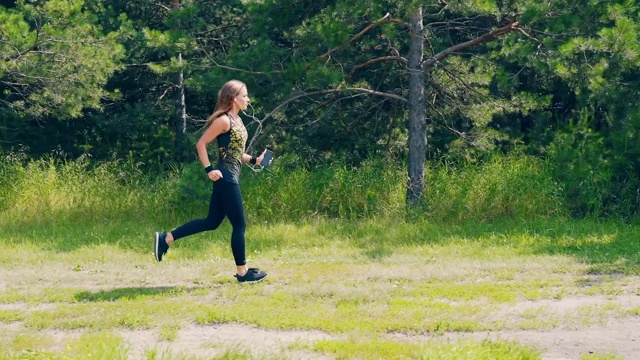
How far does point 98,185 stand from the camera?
13.6 meters

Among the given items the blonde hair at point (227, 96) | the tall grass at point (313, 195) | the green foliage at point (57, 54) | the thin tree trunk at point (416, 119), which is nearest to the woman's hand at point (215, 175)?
the blonde hair at point (227, 96)

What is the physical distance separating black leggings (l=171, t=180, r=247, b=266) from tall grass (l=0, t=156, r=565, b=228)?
3.64m

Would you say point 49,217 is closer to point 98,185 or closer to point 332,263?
point 98,185

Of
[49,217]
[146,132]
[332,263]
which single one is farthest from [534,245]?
[146,132]

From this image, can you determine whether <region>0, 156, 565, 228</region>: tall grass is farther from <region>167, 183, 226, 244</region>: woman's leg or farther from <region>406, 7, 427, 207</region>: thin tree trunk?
<region>167, 183, 226, 244</region>: woman's leg

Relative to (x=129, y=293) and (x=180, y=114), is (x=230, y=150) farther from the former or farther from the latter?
(x=180, y=114)

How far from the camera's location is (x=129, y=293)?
763 centimetres

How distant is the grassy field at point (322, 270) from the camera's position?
599 cm

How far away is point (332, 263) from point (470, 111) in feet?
17.7

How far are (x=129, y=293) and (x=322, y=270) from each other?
78.0 inches

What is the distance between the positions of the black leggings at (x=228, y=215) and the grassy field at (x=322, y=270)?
1.35 feet

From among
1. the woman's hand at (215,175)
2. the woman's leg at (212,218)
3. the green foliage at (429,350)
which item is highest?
the woman's hand at (215,175)

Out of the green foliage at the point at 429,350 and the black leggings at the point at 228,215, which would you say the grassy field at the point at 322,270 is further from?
the black leggings at the point at 228,215

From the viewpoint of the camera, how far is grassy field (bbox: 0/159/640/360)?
19.7 ft
